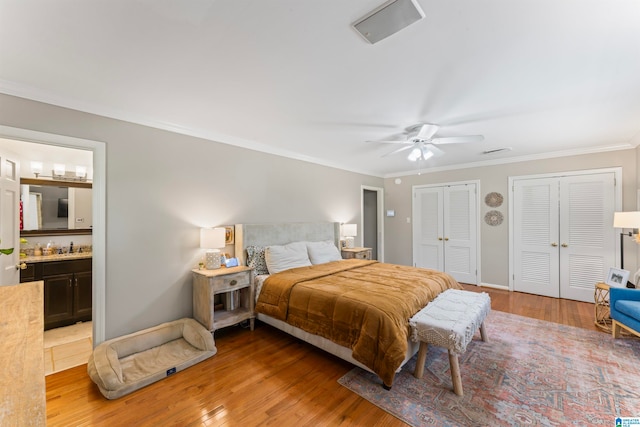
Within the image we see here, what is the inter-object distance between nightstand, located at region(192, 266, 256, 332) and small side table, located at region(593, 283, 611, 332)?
4.33 m

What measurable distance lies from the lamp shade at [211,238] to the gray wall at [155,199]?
0.21 m

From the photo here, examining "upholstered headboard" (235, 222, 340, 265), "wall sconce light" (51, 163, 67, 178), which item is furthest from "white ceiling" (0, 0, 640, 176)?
"wall sconce light" (51, 163, 67, 178)

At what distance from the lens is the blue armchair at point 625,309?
8.52 feet

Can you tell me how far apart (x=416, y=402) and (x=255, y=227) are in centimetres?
270

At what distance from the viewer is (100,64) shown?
A: 1.87 m

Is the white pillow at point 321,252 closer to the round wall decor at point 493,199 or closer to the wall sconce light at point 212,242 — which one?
the wall sconce light at point 212,242

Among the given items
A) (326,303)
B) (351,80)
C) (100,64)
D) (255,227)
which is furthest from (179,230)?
(351,80)

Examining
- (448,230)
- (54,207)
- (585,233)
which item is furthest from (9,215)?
(585,233)

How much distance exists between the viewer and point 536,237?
14.9 ft

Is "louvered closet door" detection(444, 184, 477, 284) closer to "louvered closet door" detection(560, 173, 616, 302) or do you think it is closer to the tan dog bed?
"louvered closet door" detection(560, 173, 616, 302)

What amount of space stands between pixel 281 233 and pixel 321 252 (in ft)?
2.34

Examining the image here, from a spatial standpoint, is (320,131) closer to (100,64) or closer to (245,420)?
(100,64)

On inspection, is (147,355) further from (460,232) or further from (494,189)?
(494,189)

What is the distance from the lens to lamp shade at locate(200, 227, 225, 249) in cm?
309
